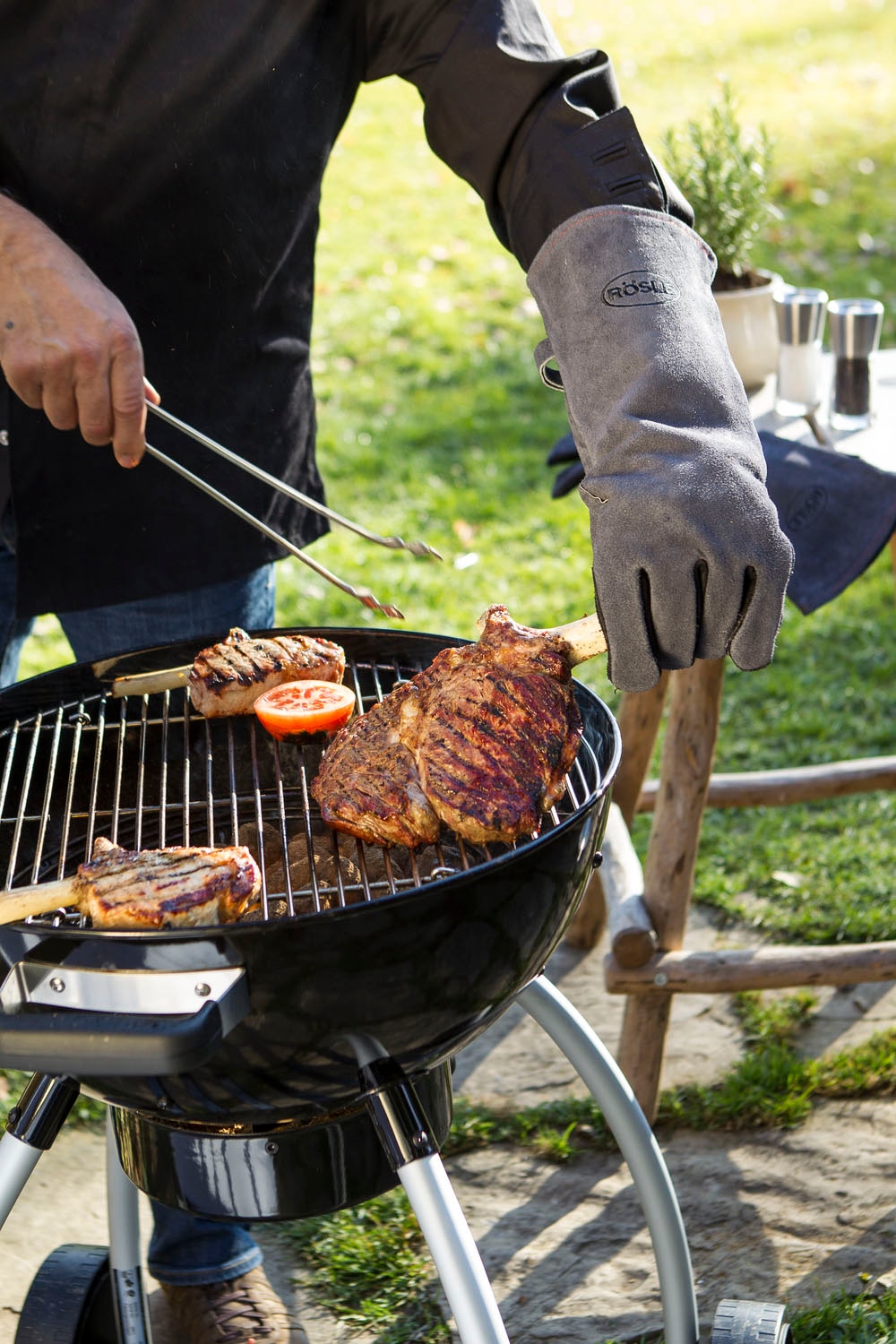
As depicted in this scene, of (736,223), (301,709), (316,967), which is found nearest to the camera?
(316,967)

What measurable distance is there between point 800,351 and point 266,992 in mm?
2152

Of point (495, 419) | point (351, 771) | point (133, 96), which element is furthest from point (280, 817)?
point (495, 419)

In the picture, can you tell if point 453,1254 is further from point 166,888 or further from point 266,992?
point 166,888

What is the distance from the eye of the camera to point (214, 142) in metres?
2.14

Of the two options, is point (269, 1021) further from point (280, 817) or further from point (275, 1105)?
point (280, 817)

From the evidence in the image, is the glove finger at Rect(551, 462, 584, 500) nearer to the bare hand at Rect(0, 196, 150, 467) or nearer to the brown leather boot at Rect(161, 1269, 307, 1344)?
the bare hand at Rect(0, 196, 150, 467)

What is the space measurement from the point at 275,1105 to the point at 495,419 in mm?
5131

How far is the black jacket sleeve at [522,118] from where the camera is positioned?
184 cm

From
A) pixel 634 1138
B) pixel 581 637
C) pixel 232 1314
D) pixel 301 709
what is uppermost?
pixel 581 637

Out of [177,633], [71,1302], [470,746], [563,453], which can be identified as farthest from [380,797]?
[563,453]

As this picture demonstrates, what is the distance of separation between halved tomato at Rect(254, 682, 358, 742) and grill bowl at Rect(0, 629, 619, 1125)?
0.08m

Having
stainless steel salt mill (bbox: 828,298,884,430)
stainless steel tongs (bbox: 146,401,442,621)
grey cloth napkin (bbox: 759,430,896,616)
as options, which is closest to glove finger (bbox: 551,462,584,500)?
grey cloth napkin (bbox: 759,430,896,616)

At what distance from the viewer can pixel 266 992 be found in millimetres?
1443

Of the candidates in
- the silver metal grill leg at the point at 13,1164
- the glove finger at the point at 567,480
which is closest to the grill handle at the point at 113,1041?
the silver metal grill leg at the point at 13,1164
